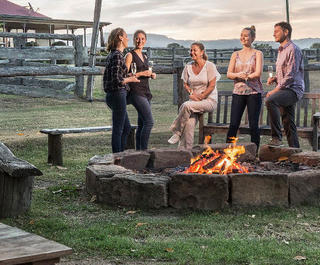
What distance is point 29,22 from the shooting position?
34.6 m

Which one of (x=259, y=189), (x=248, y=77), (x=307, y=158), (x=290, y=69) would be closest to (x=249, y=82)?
(x=248, y=77)

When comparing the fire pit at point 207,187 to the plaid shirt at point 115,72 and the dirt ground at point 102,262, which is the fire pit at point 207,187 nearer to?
the plaid shirt at point 115,72

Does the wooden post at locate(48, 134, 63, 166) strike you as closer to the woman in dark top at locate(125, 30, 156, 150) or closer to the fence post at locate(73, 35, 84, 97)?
the woman in dark top at locate(125, 30, 156, 150)

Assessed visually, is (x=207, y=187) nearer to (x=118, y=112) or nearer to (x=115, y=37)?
(x=118, y=112)

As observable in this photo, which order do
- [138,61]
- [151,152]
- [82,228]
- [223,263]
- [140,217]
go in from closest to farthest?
[223,263], [82,228], [140,217], [151,152], [138,61]

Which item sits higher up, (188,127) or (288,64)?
(288,64)

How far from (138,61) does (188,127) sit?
1.12 metres

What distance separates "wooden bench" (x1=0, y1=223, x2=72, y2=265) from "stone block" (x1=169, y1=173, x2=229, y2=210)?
2.56 meters

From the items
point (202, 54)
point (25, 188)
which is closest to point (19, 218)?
point (25, 188)

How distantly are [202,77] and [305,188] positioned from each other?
2715 mm

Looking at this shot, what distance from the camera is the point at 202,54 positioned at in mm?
8469

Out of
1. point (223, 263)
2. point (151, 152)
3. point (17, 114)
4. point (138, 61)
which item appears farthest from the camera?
point (17, 114)

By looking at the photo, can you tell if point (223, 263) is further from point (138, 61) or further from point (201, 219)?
point (138, 61)

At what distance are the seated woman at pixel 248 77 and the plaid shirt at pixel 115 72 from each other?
1.45 metres
